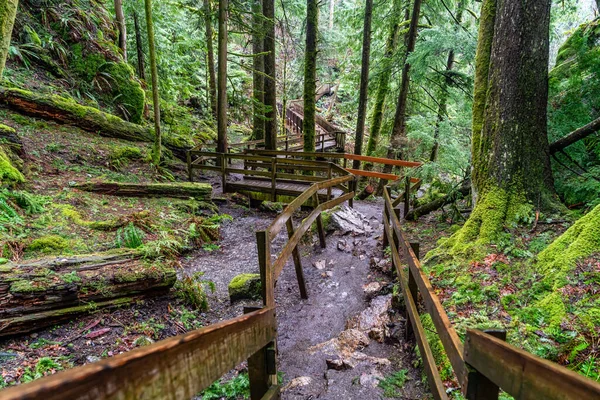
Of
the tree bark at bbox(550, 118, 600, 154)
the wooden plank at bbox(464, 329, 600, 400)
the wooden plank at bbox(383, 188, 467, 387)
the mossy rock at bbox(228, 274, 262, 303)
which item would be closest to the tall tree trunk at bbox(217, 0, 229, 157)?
the mossy rock at bbox(228, 274, 262, 303)

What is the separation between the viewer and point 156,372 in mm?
1016

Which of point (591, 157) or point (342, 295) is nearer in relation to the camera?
point (591, 157)

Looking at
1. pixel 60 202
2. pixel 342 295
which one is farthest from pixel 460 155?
pixel 60 202

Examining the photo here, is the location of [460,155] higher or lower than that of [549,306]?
higher

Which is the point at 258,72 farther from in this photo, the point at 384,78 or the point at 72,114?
the point at 384,78

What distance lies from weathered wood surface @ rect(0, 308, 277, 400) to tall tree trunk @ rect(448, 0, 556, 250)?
399 cm

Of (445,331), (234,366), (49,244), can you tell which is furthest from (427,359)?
(49,244)

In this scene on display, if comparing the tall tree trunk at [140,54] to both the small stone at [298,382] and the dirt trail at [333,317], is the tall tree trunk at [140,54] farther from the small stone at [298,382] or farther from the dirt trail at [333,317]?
the small stone at [298,382]

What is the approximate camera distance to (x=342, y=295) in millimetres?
5477

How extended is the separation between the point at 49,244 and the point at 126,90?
9.70m

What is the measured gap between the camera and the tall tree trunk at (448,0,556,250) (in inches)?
176

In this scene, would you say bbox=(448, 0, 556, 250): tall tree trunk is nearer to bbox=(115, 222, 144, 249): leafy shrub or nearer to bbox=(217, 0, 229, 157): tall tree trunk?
bbox=(115, 222, 144, 249): leafy shrub

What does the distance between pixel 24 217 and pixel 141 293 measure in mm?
2780

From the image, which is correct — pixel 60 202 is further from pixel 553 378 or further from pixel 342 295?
pixel 553 378
